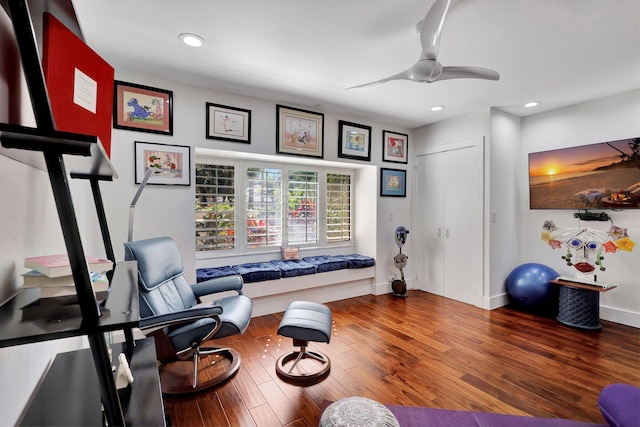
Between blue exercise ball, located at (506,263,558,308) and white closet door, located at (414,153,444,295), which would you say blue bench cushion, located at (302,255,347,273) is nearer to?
white closet door, located at (414,153,444,295)

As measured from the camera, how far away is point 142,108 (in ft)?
8.75

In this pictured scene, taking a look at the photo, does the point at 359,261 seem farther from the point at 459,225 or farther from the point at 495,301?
the point at 495,301

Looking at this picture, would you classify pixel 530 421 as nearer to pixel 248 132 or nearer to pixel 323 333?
pixel 323 333

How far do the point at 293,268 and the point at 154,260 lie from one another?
1.70 m

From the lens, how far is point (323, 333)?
204cm

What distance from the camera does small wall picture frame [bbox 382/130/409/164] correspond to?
4.28 m

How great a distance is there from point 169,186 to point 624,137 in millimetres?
4916

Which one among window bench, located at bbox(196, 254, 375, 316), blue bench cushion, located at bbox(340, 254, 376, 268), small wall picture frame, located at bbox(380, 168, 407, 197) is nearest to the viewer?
window bench, located at bbox(196, 254, 375, 316)

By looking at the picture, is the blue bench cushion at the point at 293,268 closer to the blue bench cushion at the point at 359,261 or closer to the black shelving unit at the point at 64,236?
the blue bench cushion at the point at 359,261

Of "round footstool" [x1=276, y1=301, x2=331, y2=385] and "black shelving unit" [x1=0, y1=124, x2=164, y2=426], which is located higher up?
"black shelving unit" [x1=0, y1=124, x2=164, y2=426]

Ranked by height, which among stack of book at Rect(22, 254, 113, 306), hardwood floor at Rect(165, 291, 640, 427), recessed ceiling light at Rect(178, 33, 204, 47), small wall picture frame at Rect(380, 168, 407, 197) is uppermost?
recessed ceiling light at Rect(178, 33, 204, 47)

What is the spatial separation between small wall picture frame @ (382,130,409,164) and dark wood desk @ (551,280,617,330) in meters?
2.58

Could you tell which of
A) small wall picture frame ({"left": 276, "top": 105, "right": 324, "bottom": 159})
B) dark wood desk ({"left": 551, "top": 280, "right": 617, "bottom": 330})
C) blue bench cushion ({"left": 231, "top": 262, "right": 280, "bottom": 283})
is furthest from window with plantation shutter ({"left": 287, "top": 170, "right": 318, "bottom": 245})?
dark wood desk ({"left": 551, "top": 280, "right": 617, "bottom": 330})

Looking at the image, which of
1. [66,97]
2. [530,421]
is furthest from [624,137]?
[66,97]
